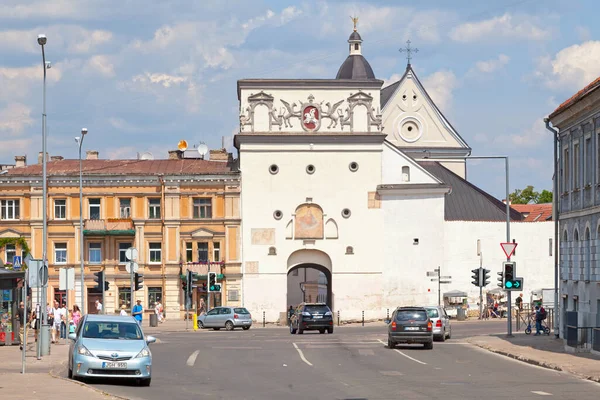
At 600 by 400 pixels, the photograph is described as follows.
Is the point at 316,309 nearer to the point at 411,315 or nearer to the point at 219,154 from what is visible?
the point at 411,315

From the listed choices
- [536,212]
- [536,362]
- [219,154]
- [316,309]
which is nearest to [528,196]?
[536,212]

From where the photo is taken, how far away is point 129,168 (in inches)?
3206

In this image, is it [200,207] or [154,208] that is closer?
[154,208]

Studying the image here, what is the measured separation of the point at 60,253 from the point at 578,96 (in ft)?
155

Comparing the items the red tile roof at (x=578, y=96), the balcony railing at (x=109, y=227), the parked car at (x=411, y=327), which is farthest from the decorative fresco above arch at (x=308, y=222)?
the parked car at (x=411, y=327)

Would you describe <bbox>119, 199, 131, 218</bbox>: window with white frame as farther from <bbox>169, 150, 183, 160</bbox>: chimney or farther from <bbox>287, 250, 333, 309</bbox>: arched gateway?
<bbox>287, 250, 333, 309</bbox>: arched gateway

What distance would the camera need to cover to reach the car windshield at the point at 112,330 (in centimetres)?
2647

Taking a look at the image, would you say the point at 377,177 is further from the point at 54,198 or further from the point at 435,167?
Result: the point at 54,198

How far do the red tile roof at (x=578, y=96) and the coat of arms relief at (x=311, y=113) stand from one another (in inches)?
1403

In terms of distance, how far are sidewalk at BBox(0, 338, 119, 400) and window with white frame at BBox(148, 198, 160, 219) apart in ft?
146

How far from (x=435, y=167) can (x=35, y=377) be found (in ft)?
235

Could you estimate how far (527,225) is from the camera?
83750 mm

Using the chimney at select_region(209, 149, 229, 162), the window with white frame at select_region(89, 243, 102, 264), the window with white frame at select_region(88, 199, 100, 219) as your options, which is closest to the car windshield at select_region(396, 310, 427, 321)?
the window with white frame at select_region(88, 199, 100, 219)

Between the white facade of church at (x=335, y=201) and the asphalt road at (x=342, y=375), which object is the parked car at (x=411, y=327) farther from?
the white facade of church at (x=335, y=201)
